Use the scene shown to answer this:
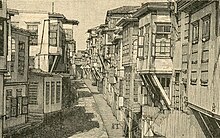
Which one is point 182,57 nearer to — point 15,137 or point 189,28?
point 189,28

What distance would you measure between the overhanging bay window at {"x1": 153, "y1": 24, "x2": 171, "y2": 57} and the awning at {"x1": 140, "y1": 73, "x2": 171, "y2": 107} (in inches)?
52.4

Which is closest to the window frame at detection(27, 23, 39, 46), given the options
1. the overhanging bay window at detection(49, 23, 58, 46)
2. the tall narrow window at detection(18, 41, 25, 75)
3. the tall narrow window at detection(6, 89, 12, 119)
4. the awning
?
the overhanging bay window at detection(49, 23, 58, 46)

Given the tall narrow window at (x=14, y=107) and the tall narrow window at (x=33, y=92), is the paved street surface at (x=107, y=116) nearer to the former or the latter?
the tall narrow window at (x=33, y=92)

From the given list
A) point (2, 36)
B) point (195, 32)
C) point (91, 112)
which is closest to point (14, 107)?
point (2, 36)

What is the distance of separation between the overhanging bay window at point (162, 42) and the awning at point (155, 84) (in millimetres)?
1332

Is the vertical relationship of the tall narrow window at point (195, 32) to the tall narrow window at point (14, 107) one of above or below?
above

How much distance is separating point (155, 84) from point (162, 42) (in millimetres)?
2469

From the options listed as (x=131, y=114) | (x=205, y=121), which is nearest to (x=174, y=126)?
(x=205, y=121)

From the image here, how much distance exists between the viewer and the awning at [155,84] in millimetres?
18812

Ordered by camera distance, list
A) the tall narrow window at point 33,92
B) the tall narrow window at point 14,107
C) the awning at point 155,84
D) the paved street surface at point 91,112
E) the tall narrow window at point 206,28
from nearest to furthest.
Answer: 1. the tall narrow window at point 206,28
2. the awning at point 155,84
3. the tall narrow window at point 14,107
4. the paved street surface at point 91,112
5. the tall narrow window at point 33,92

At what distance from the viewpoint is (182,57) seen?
14922mm

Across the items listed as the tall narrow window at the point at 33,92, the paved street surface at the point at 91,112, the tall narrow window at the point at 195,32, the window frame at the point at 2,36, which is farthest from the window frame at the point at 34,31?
the tall narrow window at the point at 195,32

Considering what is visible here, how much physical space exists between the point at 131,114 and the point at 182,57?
13.2 m

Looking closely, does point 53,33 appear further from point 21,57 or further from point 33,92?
point 21,57
